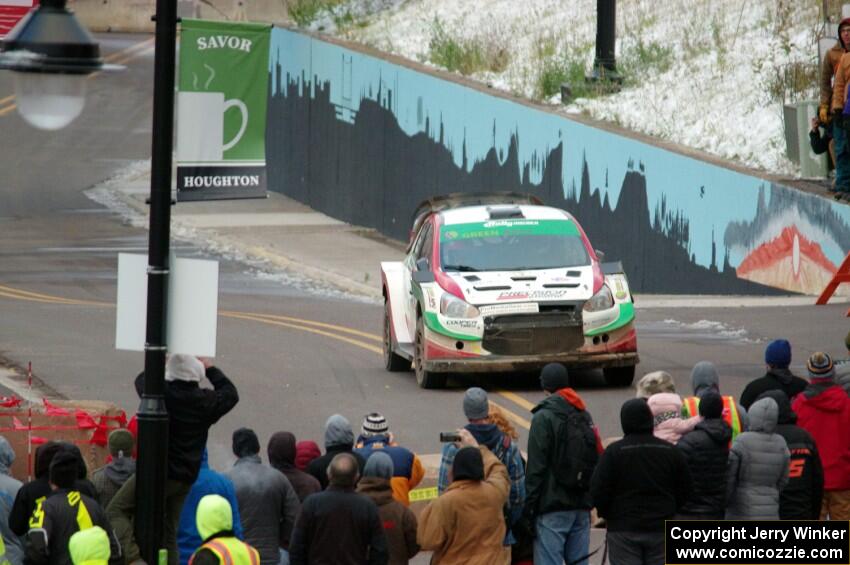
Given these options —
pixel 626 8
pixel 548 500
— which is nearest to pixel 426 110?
pixel 626 8

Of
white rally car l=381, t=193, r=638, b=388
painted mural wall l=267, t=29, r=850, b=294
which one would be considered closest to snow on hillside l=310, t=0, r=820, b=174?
painted mural wall l=267, t=29, r=850, b=294

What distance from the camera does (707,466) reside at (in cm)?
1030

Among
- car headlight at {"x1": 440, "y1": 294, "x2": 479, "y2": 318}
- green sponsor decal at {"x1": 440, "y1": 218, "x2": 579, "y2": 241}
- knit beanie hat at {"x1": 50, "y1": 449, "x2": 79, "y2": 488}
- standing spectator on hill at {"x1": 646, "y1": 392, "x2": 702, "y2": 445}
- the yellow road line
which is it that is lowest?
knit beanie hat at {"x1": 50, "y1": 449, "x2": 79, "y2": 488}

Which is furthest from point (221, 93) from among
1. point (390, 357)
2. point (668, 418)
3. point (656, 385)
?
point (390, 357)

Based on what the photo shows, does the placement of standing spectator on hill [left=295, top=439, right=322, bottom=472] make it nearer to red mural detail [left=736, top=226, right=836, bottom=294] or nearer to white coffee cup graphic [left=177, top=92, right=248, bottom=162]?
white coffee cup graphic [left=177, top=92, right=248, bottom=162]

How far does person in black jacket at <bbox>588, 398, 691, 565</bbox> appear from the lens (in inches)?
389

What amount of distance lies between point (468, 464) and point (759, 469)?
74.8 inches

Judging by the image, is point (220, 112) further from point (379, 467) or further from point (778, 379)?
point (778, 379)

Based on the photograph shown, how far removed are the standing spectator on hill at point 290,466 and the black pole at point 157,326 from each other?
1.16 m

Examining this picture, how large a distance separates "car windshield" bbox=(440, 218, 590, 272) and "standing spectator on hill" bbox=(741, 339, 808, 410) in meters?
6.37

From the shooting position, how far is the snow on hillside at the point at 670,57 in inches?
1094

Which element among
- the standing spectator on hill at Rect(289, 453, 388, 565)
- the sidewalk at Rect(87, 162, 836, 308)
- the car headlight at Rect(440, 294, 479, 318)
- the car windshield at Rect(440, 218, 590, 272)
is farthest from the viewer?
the sidewalk at Rect(87, 162, 836, 308)

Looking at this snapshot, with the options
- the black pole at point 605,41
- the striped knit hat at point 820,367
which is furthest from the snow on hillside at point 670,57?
the striped knit hat at point 820,367

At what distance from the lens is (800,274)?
24578 mm
